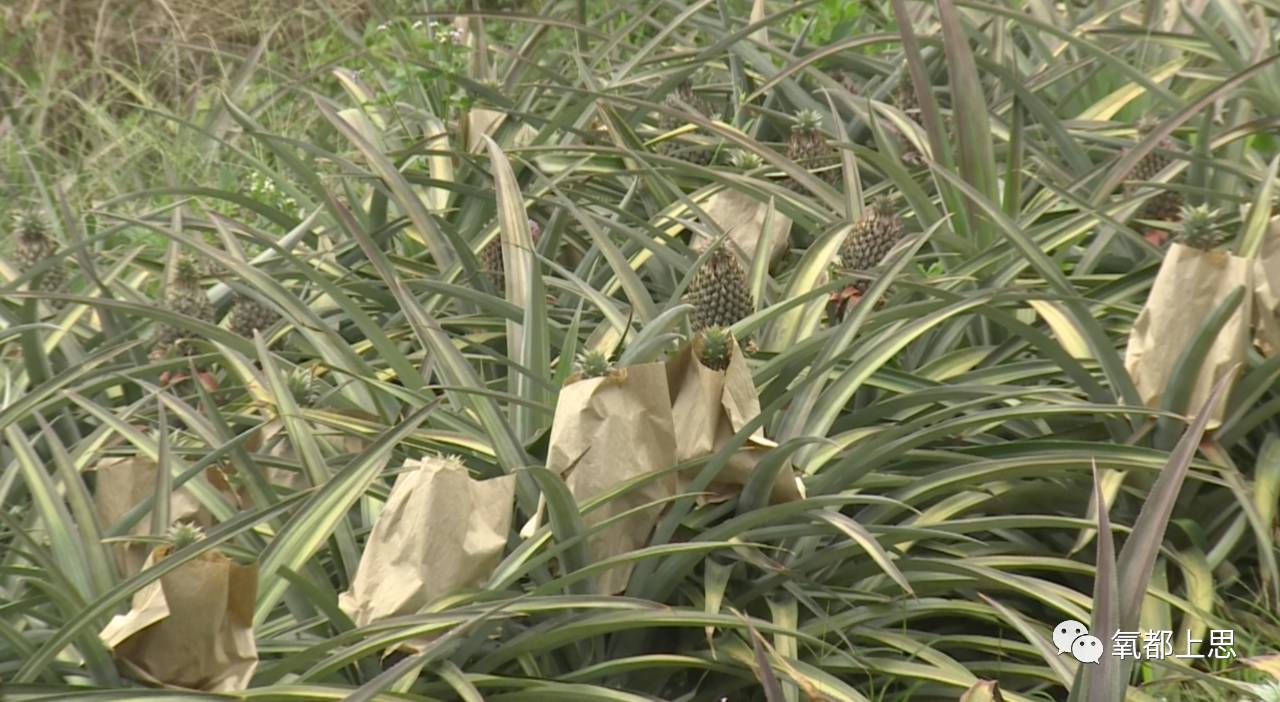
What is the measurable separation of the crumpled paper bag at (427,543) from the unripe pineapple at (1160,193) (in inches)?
56.1

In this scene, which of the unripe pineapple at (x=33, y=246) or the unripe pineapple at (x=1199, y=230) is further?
the unripe pineapple at (x=33, y=246)

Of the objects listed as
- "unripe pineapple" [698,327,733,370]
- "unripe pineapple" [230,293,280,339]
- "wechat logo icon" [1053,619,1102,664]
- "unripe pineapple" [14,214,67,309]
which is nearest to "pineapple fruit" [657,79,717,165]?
"unripe pineapple" [230,293,280,339]

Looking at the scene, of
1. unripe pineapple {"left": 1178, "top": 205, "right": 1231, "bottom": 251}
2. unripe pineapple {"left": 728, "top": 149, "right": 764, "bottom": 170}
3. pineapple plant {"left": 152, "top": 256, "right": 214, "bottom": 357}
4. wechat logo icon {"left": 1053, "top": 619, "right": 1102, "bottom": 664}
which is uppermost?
unripe pineapple {"left": 1178, "top": 205, "right": 1231, "bottom": 251}

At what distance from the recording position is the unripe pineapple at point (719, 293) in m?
2.40

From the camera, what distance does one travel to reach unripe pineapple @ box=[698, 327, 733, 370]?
6.70 ft

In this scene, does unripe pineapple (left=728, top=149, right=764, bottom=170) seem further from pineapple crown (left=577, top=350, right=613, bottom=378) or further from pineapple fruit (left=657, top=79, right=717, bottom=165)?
pineapple crown (left=577, top=350, right=613, bottom=378)

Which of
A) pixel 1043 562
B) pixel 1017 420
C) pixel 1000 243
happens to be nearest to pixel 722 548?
pixel 1043 562

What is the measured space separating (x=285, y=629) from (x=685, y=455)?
21.9 inches

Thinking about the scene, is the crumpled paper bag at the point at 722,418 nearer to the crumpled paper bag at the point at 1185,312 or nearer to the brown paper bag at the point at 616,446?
the brown paper bag at the point at 616,446

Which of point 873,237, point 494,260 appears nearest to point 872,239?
point 873,237

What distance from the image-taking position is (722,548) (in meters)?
2.02

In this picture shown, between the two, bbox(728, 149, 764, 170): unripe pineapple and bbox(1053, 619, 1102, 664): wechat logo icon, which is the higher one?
bbox(728, 149, 764, 170): unripe pineapple

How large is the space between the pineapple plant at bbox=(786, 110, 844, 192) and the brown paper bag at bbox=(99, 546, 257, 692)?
161cm

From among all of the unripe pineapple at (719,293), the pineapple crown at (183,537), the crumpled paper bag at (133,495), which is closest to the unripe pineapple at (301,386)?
the crumpled paper bag at (133,495)
